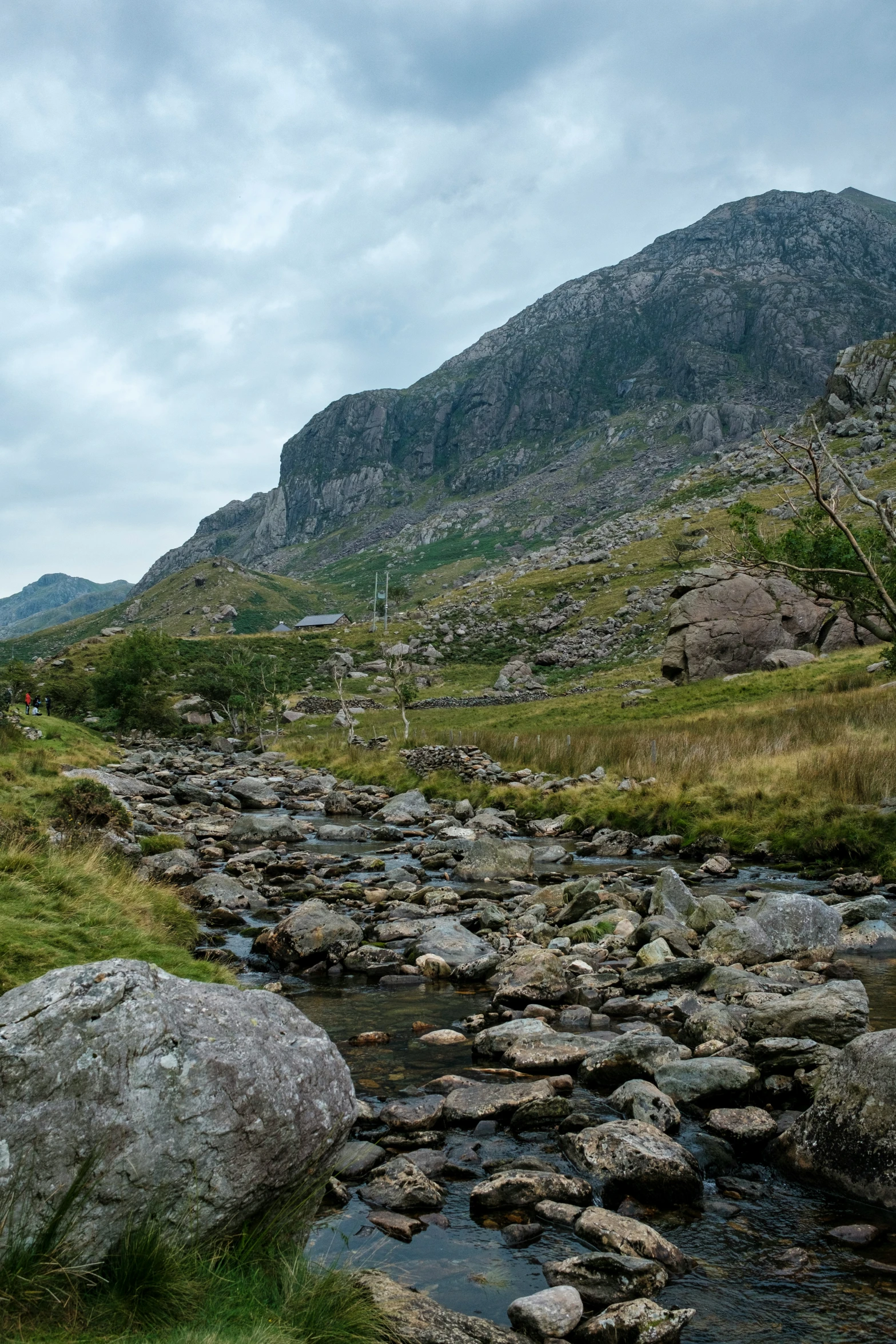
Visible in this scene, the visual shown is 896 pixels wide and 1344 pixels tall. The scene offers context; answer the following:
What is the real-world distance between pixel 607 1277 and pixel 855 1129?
258cm

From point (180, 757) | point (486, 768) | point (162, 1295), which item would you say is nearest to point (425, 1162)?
point (162, 1295)

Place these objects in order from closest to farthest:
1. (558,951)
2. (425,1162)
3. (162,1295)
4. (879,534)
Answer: (162,1295)
(425,1162)
(558,951)
(879,534)

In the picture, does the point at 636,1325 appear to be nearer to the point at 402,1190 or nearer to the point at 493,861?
the point at 402,1190

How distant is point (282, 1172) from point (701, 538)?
126 m

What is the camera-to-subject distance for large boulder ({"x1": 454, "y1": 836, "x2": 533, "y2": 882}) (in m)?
20.8

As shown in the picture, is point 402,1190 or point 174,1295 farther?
point 402,1190

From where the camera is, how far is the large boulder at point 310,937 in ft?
44.6

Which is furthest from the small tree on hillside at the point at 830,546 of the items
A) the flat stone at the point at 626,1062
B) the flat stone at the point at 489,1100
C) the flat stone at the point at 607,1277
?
the flat stone at the point at 607,1277

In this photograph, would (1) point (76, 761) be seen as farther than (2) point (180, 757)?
No

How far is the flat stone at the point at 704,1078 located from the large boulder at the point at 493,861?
12.1 meters

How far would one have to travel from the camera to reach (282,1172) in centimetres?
525

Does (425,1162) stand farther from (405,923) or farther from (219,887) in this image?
(219,887)

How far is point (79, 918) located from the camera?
1103cm

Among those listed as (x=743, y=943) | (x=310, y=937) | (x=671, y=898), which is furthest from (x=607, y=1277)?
(x=671, y=898)
